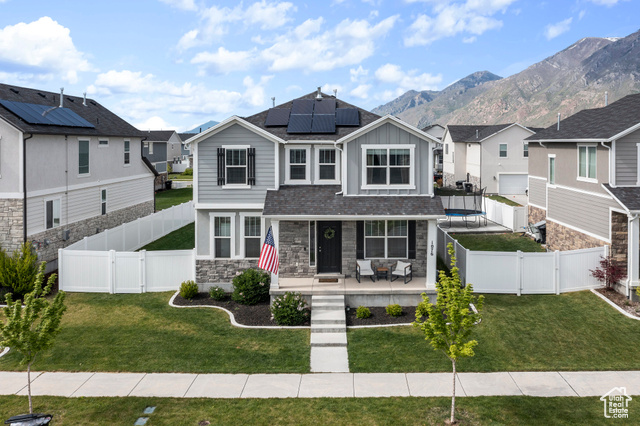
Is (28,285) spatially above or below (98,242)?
→ below

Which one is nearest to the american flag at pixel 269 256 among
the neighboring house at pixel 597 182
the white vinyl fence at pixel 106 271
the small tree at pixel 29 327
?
the white vinyl fence at pixel 106 271

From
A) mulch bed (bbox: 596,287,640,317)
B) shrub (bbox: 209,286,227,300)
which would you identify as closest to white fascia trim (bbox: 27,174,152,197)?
shrub (bbox: 209,286,227,300)

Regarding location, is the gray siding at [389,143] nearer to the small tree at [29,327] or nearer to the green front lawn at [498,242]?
the green front lawn at [498,242]

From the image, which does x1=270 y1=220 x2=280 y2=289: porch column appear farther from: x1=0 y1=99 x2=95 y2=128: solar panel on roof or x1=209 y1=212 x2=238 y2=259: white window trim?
x1=0 y1=99 x2=95 y2=128: solar panel on roof

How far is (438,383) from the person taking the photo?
13469 millimetres

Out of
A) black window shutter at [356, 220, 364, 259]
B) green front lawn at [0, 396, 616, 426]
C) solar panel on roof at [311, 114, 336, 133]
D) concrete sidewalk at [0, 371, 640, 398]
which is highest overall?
solar panel on roof at [311, 114, 336, 133]

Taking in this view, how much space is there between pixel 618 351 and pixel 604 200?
22.4 feet

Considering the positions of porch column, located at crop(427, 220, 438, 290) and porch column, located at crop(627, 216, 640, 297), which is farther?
porch column, located at crop(427, 220, 438, 290)

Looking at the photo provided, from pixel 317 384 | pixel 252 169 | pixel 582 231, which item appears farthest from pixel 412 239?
pixel 317 384

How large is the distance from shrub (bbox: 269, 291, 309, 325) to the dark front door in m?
2.98

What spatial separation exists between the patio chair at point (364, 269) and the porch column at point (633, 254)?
8920 mm

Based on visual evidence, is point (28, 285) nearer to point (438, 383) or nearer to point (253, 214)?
point (253, 214)

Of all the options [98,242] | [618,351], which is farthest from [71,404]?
[618,351]

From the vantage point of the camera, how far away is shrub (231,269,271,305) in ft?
63.7
